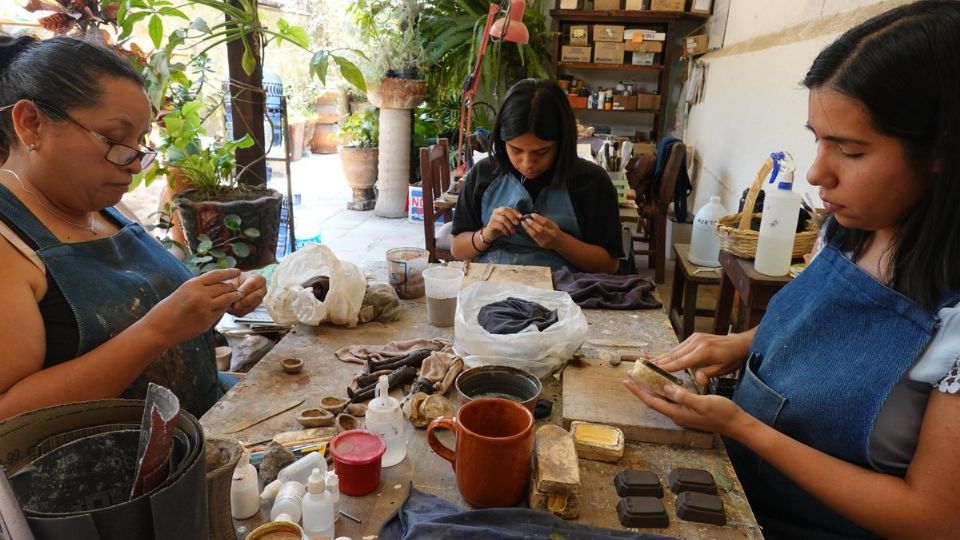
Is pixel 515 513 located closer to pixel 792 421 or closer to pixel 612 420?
pixel 612 420

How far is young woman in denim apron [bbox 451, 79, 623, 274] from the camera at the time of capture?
2.37 meters

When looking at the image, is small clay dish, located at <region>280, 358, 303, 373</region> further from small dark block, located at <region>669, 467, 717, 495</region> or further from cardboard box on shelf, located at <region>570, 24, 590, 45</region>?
cardboard box on shelf, located at <region>570, 24, 590, 45</region>

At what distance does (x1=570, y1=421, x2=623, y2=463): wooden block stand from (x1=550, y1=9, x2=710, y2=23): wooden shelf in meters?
6.71

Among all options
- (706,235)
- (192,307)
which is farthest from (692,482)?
(706,235)

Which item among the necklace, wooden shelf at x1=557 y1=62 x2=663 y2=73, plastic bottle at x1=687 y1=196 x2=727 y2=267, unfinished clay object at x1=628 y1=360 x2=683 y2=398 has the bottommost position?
plastic bottle at x1=687 y1=196 x2=727 y2=267

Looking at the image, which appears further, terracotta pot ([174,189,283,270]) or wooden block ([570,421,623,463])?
terracotta pot ([174,189,283,270])

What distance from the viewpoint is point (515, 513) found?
3.22 feet

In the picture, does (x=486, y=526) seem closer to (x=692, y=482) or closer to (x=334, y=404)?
(x=692, y=482)

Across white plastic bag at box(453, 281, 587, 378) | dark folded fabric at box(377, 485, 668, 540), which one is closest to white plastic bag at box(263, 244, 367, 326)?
Result: white plastic bag at box(453, 281, 587, 378)

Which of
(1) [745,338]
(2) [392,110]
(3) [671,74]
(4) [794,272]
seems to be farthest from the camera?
(3) [671,74]

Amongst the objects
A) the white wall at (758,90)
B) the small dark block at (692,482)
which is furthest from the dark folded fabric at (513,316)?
the white wall at (758,90)

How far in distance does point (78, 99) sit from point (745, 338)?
68.9 inches

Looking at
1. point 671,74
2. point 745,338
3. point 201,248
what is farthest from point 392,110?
point 745,338

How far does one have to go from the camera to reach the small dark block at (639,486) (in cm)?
106
